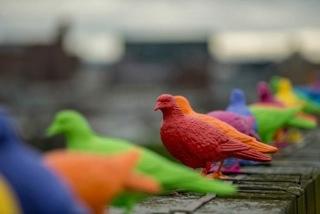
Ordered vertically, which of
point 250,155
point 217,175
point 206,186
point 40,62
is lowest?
point 206,186

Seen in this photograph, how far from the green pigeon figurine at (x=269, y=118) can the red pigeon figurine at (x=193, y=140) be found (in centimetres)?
225

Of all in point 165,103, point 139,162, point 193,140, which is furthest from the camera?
point 165,103

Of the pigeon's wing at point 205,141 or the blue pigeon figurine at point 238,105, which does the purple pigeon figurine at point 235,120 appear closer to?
the blue pigeon figurine at point 238,105

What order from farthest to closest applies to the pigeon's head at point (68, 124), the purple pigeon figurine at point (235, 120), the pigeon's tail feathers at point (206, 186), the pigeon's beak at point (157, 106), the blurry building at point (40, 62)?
the blurry building at point (40, 62), the purple pigeon figurine at point (235, 120), the pigeon's beak at point (157, 106), the pigeon's head at point (68, 124), the pigeon's tail feathers at point (206, 186)

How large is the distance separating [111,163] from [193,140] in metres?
2.54

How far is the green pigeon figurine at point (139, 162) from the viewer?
15.5 ft

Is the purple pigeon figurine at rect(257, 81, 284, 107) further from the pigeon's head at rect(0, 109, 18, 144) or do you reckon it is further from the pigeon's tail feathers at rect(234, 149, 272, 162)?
the pigeon's head at rect(0, 109, 18, 144)

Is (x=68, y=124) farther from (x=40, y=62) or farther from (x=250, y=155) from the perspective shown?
(x=40, y=62)

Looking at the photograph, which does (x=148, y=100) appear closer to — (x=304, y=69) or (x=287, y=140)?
(x=304, y=69)

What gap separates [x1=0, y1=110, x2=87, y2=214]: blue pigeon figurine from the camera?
11.9 feet

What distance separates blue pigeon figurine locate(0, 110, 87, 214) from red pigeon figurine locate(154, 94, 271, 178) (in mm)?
2820

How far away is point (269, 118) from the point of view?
29.8ft

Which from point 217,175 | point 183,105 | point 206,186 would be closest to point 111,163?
point 206,186

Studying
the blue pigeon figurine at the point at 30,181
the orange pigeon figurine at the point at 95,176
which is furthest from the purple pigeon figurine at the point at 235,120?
the blue pigeon figurine at the point at 30,181
